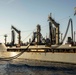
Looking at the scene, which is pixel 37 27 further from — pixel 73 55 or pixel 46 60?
pixel 73 55

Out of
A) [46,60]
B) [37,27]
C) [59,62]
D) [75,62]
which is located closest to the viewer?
[75,62]

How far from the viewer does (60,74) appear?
136 feet

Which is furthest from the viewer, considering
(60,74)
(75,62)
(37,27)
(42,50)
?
(37,27)

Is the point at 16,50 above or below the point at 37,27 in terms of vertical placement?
below

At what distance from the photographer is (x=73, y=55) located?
206ft

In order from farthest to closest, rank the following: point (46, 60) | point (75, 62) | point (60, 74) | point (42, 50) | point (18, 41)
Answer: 1. point (18, 41)
2. point (42, 50)
3. point (46, 60)
4. point (75, 62)
5. point (60, 74)

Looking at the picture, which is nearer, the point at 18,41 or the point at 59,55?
the point at 59,55

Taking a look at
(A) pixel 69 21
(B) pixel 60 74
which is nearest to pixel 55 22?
(A) pixel 69 21

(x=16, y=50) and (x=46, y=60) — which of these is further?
(x=16, y=50)

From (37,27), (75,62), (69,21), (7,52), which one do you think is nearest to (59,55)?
(75,62)

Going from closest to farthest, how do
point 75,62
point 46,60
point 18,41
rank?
point 75,62 < point 46,60 < point 18,41

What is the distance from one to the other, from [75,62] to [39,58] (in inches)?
639

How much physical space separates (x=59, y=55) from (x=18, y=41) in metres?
31.8

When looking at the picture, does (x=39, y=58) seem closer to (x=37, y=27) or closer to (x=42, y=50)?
(x=42, y=50)
